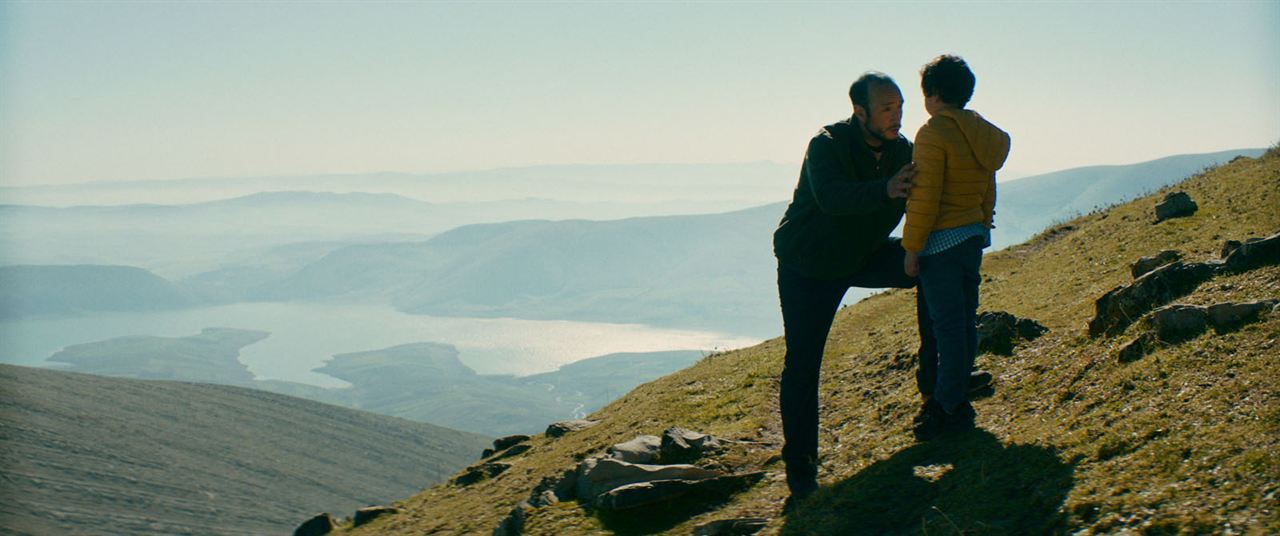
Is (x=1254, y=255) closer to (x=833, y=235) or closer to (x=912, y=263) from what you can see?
(x=912, y=263)

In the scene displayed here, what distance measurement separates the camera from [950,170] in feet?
24.7

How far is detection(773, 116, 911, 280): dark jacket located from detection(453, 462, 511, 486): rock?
10418 millimetres

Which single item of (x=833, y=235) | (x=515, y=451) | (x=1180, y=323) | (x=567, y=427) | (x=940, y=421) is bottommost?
(x=515, y=451)

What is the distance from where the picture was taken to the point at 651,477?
33.1ft

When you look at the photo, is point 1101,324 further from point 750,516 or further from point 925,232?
point 750,516

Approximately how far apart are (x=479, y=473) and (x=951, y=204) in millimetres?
11653

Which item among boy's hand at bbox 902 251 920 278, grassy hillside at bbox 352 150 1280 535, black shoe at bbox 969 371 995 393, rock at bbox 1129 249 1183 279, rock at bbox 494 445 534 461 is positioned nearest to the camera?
grassy hillside at bbox 352 150 1280 535

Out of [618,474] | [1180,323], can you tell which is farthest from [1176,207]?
[618,474]

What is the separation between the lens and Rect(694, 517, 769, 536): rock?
8047 millimetres

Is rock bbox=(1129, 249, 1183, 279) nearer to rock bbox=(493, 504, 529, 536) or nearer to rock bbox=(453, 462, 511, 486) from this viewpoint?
rock bbox=(493, 504, 529, 536)

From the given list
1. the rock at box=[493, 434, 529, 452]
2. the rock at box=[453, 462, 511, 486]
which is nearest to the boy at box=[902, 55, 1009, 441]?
the rock at box=[453, 462, 511, 486]

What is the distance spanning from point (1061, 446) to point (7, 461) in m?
211

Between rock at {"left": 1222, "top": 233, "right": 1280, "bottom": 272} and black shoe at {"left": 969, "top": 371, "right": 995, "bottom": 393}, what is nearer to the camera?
black shoe at {"left": 969, "top": 371, "right": 995, "bottom": 393}

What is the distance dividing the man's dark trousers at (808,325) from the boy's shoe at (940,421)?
0.72 m
